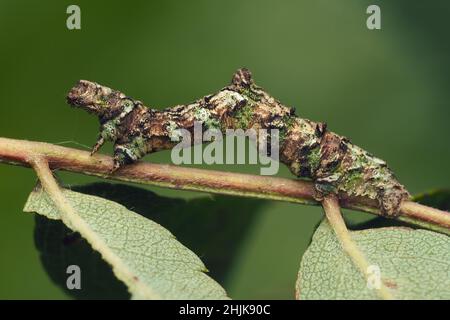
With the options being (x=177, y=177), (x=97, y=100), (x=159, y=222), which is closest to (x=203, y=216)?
(x=159, y=222)

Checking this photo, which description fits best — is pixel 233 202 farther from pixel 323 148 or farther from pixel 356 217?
pixel 356 217

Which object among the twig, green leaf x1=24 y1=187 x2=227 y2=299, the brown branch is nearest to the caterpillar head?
the brown branch

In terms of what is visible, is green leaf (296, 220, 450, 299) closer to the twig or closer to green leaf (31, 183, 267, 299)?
the twig

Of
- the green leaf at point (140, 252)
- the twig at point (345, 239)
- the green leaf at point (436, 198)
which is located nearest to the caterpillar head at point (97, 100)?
the green leaf at point (140, 252)

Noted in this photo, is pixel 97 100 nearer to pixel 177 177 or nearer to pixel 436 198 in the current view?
Result: pixel 177 177

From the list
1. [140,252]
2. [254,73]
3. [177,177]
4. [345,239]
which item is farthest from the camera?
[254,73]

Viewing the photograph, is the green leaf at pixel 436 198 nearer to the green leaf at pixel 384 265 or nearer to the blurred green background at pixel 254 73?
the green leaf at pixel 384 265

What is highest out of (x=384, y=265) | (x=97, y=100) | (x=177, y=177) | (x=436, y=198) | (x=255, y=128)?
(x=97, y=100)
